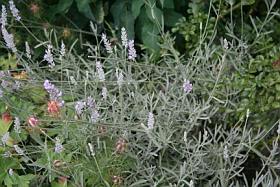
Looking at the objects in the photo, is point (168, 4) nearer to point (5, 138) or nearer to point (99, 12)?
point (99, 12)

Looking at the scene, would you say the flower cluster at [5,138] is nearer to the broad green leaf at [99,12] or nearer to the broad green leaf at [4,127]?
the broad green leaf at [4,127]

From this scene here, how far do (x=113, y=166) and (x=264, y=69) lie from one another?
744mm

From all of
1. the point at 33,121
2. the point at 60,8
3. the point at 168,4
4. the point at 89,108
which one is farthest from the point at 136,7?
the point at 33,121

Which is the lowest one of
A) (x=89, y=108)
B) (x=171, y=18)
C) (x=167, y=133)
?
(x=167, y=133)

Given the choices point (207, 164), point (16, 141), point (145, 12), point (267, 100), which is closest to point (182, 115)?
point (207, 164)

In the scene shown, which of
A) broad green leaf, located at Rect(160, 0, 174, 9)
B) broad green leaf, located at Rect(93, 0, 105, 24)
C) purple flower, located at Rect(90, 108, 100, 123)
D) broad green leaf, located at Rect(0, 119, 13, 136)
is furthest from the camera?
broad green leaf, located at Rect(93, 0, 105, 24)

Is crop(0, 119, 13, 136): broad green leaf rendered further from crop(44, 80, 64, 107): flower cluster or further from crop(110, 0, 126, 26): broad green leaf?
crop(110, 0, 126, 26): broad green leaf

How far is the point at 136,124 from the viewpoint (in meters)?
2.00

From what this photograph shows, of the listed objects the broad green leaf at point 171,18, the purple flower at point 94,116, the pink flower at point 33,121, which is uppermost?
the broad green leaf at point 171,18

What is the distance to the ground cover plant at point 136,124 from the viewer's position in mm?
1945

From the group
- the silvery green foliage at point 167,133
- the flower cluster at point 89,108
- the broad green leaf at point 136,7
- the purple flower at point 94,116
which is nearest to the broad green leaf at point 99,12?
the broad green leaf at point 136,7

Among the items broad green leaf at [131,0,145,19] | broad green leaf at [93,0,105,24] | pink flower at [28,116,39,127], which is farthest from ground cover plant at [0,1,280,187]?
broad green leaf at [93,0,105,24]

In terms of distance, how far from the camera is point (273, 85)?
2271mm

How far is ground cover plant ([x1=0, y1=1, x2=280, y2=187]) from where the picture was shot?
1945mm
